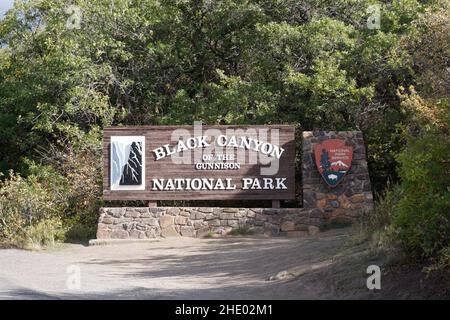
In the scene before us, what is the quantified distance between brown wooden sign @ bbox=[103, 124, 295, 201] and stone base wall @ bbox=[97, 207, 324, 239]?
45 centimetres

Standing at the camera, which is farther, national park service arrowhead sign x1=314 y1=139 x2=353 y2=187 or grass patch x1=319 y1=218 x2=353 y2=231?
national park service arrowhead sign x1=314 y1=139 x2=353 y2=187

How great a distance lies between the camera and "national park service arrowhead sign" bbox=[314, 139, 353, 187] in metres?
19.9

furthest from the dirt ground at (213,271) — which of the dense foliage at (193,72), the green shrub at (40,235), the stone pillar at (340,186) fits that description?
the dense foliage at (193,72)

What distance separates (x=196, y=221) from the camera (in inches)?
797

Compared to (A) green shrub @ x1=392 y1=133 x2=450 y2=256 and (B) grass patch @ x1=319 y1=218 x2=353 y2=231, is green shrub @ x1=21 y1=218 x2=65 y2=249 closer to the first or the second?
(B) grass patch @ x1=319 y1=218 x2=353 y2=231

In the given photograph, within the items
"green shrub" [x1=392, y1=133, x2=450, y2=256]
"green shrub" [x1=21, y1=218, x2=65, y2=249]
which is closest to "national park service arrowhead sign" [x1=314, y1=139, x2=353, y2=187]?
"green shrub" [x1=21, y1=218, x2=65, y2=249]

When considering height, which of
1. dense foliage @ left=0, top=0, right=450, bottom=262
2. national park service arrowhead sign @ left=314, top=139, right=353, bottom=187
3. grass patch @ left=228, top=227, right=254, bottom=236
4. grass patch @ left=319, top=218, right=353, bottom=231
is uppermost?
dense foliage @ left=0, top=0, right=450, bottom=262

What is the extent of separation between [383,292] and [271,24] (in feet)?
45.3

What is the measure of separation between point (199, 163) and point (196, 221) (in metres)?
1.58

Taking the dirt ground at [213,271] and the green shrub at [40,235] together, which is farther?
the green shrub at [40,235]

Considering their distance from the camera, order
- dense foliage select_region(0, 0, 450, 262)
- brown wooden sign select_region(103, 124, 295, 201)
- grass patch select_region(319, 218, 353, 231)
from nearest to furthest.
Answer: grass patch select_region(319, 218, 353, 231) < brown wooden sign select_region(103, 124, 295, 201) < dense foliage select_region(0, 0, 450, 262)

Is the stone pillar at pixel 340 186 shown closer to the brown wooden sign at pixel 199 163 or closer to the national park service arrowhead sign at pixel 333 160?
the national park service arrowhead sign at pixel 333 160

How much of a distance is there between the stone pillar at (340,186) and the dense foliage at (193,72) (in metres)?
A: 1.58

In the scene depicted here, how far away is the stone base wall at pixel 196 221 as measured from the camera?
19.9m
